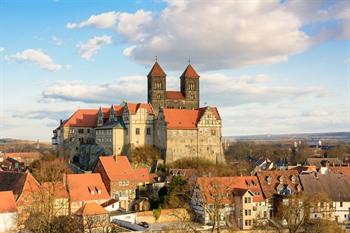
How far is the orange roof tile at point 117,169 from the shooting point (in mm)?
62656

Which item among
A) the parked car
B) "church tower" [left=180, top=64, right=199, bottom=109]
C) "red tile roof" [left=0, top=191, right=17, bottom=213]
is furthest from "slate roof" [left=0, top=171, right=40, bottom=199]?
"church tower" [left=180, top=64, right=199, bottom=109]

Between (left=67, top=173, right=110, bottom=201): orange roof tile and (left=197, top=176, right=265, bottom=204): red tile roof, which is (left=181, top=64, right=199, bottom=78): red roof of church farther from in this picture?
(left=67, top=173, right=110, bottom=201): orange roof tile

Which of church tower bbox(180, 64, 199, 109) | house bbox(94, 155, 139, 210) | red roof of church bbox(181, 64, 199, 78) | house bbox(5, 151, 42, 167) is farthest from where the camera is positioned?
red roof of church bbox(181, 64, 199, 78)

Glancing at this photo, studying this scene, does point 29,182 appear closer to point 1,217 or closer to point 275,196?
point 1,217

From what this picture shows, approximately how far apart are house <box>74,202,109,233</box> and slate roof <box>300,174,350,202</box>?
23059 millimetres

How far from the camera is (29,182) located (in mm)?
55500

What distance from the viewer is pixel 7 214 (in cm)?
5003

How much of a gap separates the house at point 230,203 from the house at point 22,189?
1675 cm

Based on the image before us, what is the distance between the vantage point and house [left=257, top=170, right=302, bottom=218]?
2286 inches

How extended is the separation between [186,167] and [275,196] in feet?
71.8

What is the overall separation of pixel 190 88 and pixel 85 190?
40.6 m

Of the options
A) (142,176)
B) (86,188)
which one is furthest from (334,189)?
(86,188)

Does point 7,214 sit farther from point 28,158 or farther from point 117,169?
point 28,158

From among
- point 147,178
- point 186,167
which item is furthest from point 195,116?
point 147,178
